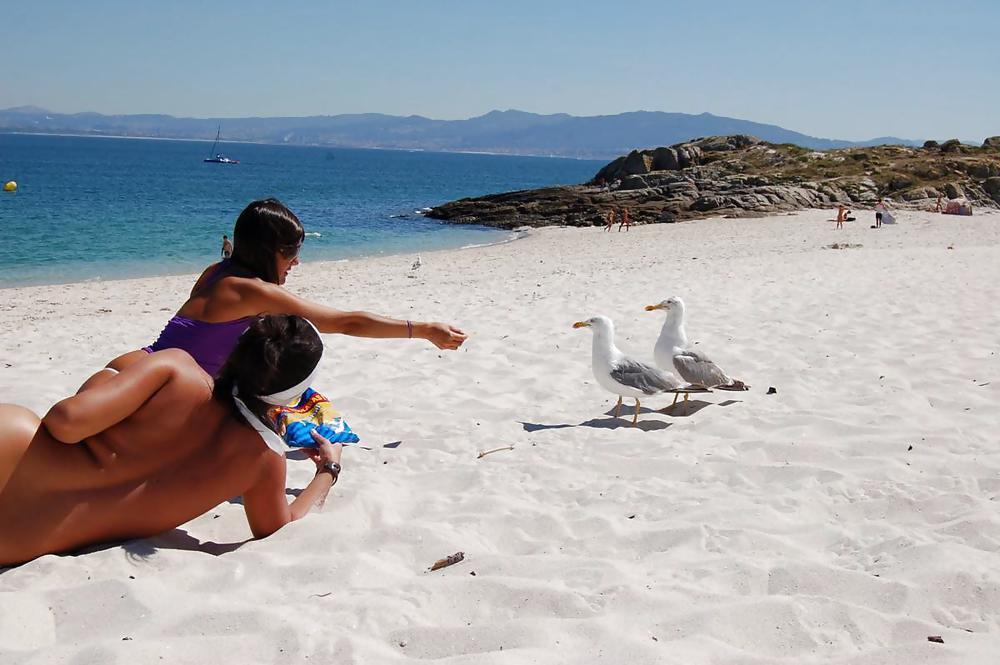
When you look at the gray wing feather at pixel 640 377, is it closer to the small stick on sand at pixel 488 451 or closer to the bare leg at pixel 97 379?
the small stick on sand at pixel 488 451

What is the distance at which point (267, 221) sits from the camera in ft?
13.3

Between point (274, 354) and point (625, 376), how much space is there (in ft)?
9.82

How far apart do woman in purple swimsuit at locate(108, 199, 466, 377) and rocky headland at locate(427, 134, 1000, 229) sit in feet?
102

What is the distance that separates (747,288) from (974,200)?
3168 centimetres

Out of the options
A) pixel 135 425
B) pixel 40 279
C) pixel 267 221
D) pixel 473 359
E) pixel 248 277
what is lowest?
pixel 40 279

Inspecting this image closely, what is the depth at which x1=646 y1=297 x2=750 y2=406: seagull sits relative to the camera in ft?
18.7

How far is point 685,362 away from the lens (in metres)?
5.74

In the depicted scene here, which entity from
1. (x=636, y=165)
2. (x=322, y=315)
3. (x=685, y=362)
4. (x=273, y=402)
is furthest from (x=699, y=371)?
(x=636, y=165)

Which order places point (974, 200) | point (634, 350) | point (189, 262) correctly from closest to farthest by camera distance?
point (634, 350) → point (189, 262) → point (974, 200)

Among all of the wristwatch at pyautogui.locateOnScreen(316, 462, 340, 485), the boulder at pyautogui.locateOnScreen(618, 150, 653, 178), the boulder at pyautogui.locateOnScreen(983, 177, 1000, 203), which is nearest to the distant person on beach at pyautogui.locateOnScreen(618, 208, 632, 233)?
the boulder at pyautogui.locateOnScreen(618, 150, 653, 178)

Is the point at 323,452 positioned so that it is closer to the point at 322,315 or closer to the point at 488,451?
the point at 322,315

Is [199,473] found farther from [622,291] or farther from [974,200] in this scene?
[974,200]

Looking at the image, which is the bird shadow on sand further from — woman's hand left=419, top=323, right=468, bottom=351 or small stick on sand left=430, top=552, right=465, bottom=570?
small stick on sand left=430, top=552, right=465, bottom=570

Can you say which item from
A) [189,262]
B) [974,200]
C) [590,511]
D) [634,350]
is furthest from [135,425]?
[974,200]
